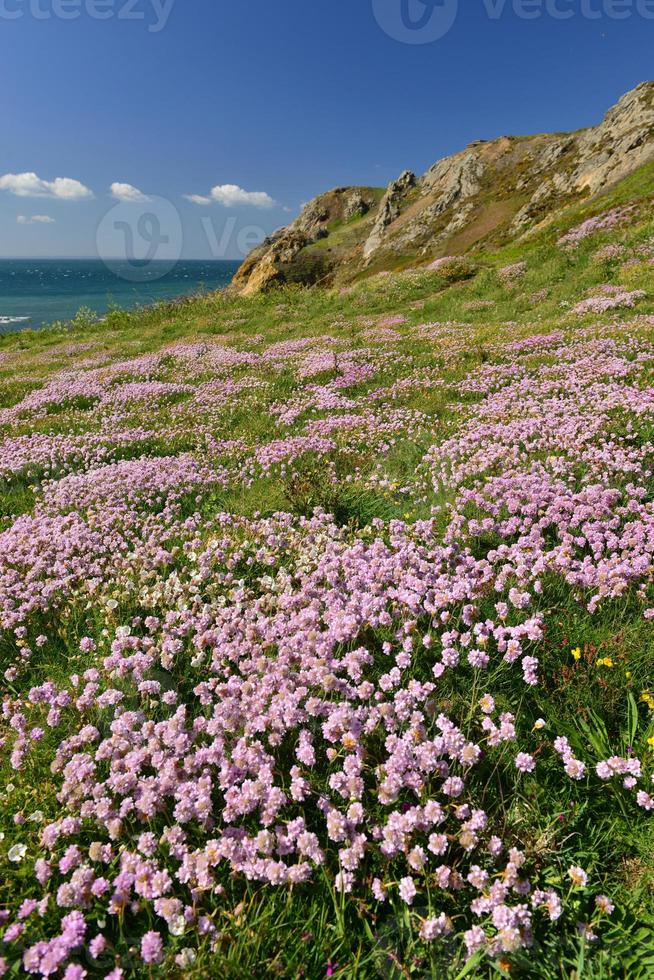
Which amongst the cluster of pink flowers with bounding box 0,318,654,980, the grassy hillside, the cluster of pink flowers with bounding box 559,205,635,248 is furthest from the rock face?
the cluster of pink flowers with bounding box 0,318,654,980

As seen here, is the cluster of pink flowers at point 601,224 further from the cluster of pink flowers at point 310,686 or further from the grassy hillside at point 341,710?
the cluster of pink flowers at point 310,686

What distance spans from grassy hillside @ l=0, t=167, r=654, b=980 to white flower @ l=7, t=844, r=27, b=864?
0.20 feet

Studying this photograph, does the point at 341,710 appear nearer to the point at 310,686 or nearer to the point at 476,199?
the point at 310,686

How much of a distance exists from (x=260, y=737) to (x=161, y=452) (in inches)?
297

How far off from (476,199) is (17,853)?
85.9 metres

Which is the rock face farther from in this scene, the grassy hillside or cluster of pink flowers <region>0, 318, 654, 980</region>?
cluster of pink flowers <region>0, 318, 654, 980</region>

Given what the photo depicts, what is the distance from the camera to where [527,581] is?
4.23m

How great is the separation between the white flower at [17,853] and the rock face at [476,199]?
62.0 metres

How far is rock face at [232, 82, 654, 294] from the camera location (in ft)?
179

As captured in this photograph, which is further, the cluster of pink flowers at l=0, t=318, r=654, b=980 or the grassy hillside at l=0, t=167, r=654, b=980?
the cluster of pink flowers at l=0, t=318, r=654, b=980

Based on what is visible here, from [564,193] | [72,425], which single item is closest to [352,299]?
[72,425]

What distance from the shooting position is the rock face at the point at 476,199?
179 feet

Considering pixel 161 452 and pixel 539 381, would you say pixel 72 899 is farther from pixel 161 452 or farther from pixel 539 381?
pixel 539 381

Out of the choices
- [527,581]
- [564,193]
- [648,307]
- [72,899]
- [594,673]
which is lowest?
[72,899]
